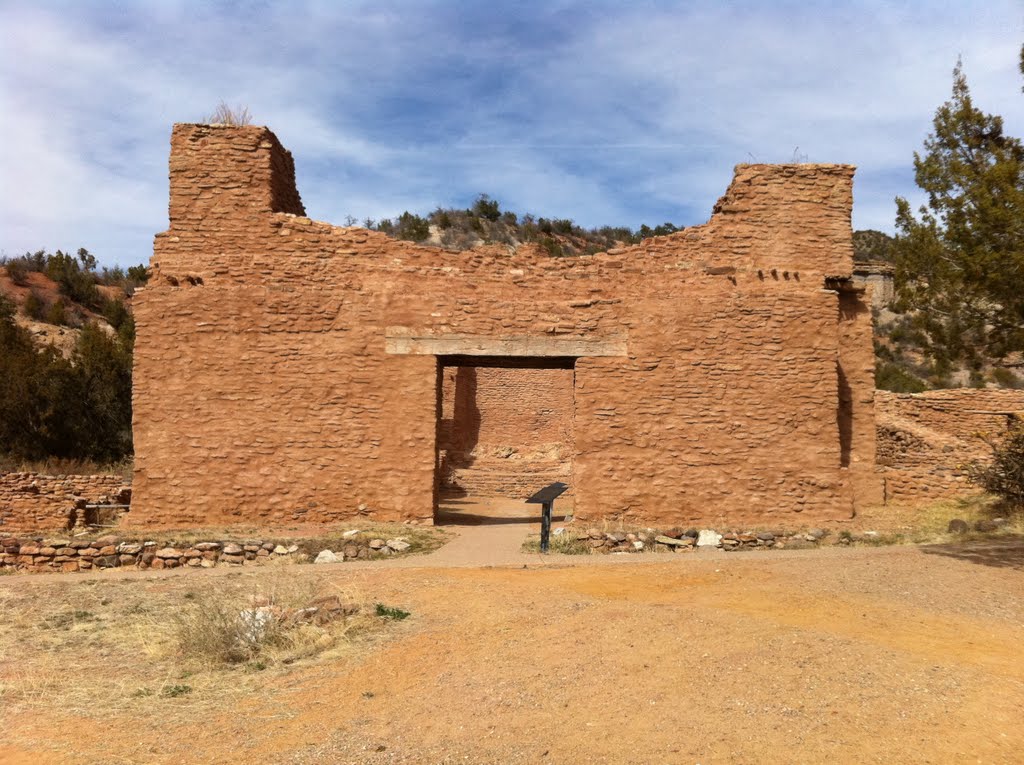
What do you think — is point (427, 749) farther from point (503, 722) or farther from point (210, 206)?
point (210, 206)

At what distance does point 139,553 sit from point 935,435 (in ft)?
50.8

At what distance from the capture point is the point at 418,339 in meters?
11.4

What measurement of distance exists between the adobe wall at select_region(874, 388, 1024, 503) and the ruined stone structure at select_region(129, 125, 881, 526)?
1008mm

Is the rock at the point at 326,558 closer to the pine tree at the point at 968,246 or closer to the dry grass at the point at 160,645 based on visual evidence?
the dry grass at the point at 160,645

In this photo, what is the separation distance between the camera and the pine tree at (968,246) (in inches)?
303

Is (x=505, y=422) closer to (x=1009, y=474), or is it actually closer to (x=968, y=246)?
(x=1009, y=474)

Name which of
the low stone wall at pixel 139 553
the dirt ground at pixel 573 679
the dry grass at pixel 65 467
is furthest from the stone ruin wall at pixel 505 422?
the dirt ground at pixel 573 679

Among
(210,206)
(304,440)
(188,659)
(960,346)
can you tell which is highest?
(210,206)

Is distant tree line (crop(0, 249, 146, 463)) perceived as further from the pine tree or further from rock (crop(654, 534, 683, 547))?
the pine tree

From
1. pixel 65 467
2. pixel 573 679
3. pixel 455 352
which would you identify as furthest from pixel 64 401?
pixel 573 679

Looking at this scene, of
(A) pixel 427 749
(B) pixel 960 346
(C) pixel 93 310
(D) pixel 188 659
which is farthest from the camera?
(C) pixel 93 310

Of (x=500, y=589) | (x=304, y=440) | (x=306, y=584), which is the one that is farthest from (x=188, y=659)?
(x=304, y=440)

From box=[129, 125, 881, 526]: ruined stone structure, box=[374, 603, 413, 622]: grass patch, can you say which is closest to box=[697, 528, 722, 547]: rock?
box=[129, 125, 881, 526]: ruined stone structure

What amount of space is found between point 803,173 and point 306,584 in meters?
8.95
